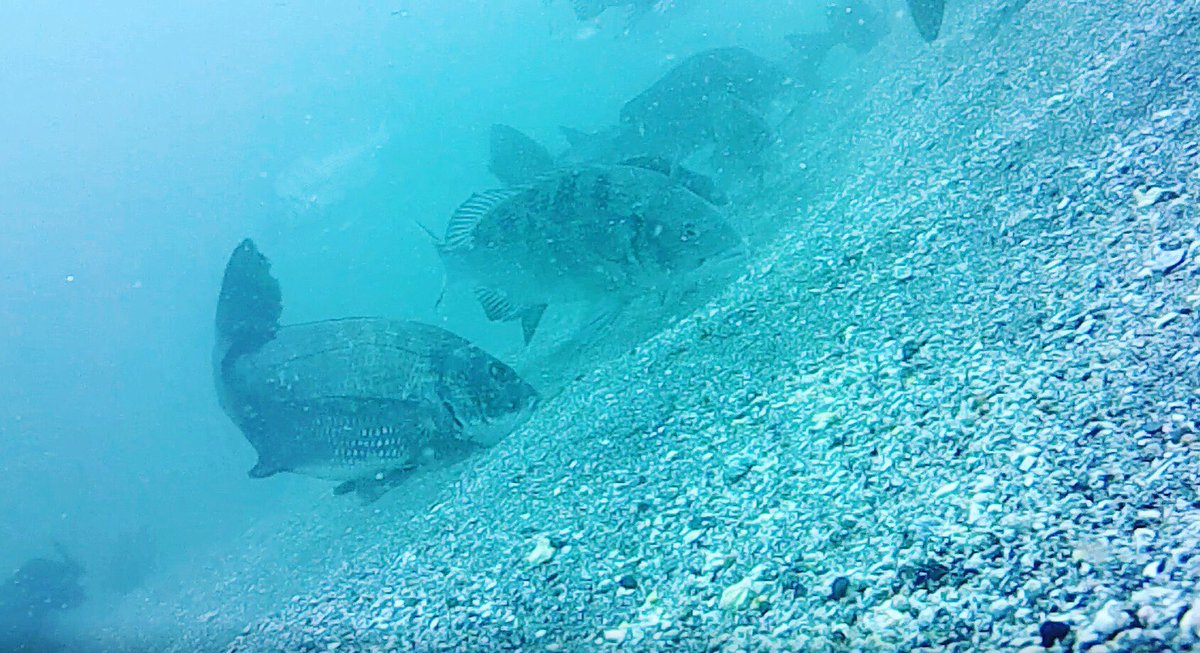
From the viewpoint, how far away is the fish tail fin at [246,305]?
16.9ft

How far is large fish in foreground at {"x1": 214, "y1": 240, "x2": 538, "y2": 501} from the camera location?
13.3 feet

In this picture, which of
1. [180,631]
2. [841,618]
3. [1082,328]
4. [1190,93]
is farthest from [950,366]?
[180,631]

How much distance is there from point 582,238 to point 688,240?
0.77 m

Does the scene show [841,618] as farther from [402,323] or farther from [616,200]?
[402,323]

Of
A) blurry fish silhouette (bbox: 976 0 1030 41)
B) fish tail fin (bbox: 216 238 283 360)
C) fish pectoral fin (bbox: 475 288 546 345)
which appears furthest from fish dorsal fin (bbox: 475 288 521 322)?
blurry fish silhouette (bbox: 976 0 1030 41)

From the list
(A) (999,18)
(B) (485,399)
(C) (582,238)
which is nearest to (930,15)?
(A) (999,18)

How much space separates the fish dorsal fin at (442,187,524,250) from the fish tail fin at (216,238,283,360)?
1578mm

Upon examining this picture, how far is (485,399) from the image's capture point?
4004mm

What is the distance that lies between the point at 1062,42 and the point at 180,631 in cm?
738

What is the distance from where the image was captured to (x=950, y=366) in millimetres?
2500

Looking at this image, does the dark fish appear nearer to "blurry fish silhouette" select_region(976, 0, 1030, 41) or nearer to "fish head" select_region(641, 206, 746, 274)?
"blurry fish silhouette" select_region(976, 0, 1030, 41)

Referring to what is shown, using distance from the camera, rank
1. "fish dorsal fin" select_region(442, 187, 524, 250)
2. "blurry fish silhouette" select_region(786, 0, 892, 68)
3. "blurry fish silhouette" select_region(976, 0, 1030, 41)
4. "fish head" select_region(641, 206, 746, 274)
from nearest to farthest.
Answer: "fish head" select_region(641, 206, 746, 274) → "fish dorsal fin" select_region(442, 187, 524, 250) → "blurry fish silhouette" select_region(976, 0, 1030, 41) → "blurry fish silhouette" select_region(786, 0, 892, 68)

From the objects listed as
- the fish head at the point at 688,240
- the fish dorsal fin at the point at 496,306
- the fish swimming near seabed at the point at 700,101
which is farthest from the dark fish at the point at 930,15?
the fish dorsal fin at the point at 496,306

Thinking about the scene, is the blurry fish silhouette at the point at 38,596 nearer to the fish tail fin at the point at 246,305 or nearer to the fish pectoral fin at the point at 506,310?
the fish tail fin at the point at 246,305
